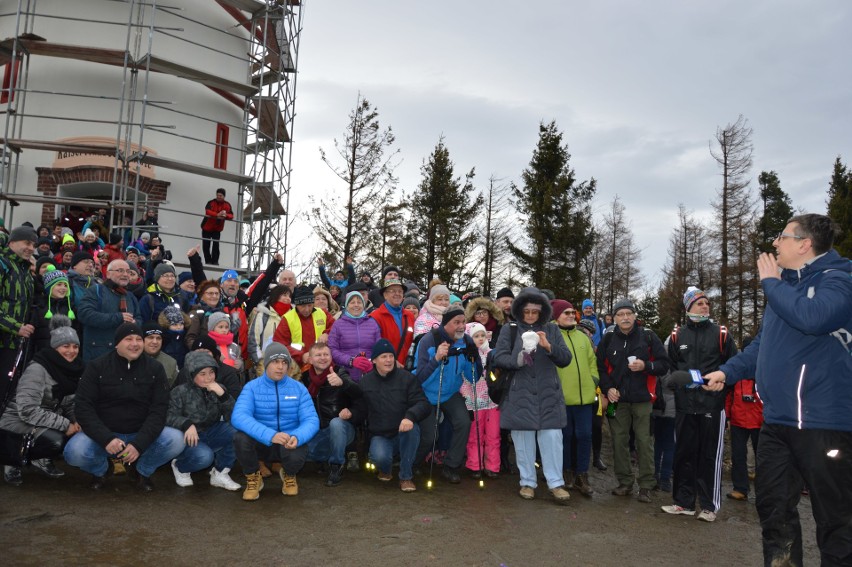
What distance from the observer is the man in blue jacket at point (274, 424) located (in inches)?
224

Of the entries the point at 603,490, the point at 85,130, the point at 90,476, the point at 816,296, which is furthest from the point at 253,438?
the point at 85,130

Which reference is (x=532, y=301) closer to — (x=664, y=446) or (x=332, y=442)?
(x=664, y=446)

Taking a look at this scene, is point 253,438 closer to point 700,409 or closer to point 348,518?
point 348,518

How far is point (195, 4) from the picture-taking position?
15.1 meters

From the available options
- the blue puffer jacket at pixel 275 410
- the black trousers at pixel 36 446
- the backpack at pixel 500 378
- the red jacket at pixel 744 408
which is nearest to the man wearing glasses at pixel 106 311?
the black trousers at pixel 36 446

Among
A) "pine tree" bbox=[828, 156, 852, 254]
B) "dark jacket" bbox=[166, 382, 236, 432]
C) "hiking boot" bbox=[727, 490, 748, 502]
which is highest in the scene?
"pine tree" bbox=[828, 156, 852, 254]

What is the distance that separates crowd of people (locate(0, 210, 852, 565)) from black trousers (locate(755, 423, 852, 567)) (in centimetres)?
69

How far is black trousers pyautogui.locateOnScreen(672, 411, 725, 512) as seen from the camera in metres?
5.76

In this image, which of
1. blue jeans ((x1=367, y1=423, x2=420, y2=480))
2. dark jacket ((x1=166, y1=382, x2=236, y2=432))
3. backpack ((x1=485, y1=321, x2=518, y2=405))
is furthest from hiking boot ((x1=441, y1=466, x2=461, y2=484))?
dark jacket ((x1=166, y1=382, x2=236, y2=432))

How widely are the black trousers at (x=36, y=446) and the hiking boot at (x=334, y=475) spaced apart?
8.06ft

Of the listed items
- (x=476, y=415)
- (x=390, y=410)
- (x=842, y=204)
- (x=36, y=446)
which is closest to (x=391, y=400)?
(x=390, y=410)

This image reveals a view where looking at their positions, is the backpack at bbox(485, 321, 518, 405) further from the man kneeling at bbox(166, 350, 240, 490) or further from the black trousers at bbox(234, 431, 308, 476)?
the man kneeling at bbox(166, 350, 240, 490)

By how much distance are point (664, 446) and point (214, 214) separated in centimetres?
1020

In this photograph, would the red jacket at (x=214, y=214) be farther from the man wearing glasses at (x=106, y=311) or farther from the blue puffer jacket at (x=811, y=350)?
the blue puffer jacket at (x=811, y=350)
